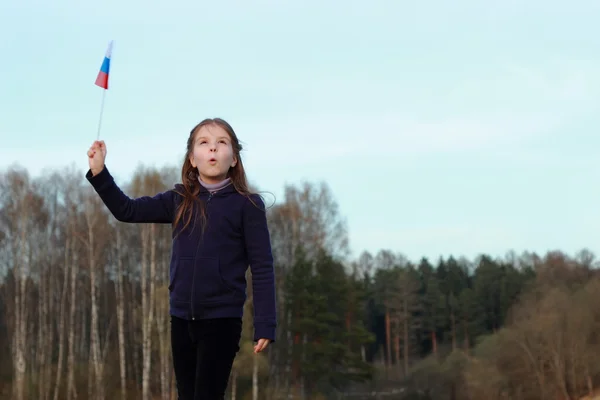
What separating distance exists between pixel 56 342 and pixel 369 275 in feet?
133

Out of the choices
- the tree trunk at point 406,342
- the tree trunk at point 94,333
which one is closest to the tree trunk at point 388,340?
the tree trunk at point 406,342

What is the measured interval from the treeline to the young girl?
102 feet

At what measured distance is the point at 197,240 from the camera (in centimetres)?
416

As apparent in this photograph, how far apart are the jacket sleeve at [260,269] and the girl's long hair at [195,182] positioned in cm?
13

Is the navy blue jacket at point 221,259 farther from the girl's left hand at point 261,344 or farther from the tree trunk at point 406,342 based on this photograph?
the tree trunk at point 406,342

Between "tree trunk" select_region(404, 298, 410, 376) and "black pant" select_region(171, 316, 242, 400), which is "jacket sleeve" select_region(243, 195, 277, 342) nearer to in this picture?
"black pant" select_region(171, 316, 242, 400)

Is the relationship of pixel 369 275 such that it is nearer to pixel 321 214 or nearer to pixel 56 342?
pixel 321 214

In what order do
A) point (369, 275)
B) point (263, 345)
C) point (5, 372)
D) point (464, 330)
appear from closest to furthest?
1. point (263, 345)
2. point (5, 372)
3. point (464, 330)
4. point (369, 275)

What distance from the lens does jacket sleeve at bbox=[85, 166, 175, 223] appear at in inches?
164

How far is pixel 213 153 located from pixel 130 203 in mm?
483

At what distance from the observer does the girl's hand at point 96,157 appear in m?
4.06

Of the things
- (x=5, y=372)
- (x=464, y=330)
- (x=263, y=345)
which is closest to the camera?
(x=263, y=345)

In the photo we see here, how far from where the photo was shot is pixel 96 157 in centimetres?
405

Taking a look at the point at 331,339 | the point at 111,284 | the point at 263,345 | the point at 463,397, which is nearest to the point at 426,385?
the point at 463,397
